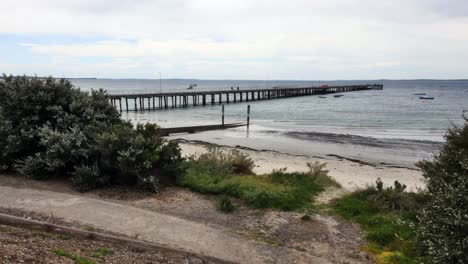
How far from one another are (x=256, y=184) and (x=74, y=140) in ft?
A: 15.6

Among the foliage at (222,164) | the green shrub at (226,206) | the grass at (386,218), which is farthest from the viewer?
the foliage at (222,164)

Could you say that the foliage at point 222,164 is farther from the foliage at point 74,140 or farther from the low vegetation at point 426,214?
the low vegetation at point 426,214

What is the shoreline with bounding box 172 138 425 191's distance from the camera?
15.0 meters

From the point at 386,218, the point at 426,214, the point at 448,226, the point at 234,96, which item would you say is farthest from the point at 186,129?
the point at 234,96

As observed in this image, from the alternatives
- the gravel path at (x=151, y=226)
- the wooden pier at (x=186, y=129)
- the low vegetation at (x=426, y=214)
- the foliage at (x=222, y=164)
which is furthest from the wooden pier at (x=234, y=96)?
the low vegetation at (x=426, y=214)

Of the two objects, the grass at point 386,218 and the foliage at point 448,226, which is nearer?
the foliage at point 448,226

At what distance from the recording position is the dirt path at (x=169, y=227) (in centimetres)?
661

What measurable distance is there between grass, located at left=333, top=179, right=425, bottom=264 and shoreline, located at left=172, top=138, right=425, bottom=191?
128 inches

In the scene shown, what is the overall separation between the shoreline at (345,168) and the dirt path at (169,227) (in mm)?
6650

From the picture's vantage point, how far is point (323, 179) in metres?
11.5

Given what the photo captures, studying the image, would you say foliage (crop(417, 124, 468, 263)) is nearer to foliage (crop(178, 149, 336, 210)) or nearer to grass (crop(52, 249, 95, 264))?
foliage (crop(178, 149, 336, 210))

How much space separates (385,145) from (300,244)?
2031 centimetres

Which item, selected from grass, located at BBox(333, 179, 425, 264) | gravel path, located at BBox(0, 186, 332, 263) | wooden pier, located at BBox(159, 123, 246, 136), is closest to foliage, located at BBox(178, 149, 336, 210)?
grass, located at BBox(333, 179, 425, 264)

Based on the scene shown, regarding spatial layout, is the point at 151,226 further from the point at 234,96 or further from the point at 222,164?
the point at 234,96
